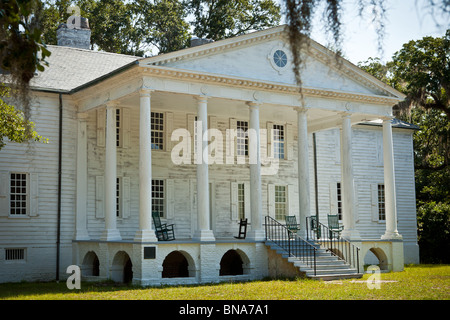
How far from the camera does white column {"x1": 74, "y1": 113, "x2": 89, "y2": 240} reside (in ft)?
70.2

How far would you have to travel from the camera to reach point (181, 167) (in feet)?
78.4

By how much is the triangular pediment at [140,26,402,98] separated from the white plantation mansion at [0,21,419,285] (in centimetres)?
5

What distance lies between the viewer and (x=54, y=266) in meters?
21.2

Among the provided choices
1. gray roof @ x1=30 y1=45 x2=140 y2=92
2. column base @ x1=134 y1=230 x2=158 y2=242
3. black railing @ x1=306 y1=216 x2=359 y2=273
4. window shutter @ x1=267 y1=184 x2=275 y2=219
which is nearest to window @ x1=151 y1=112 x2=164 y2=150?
gray roof @ x1=30 y1=45 x2=140 y2=92

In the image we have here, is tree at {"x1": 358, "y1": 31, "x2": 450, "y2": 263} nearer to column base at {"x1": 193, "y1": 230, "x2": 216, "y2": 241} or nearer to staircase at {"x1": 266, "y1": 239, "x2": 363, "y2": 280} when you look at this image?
staircase at {"x1": 266, "y1": 239, "x2": 363, "y2": 280}

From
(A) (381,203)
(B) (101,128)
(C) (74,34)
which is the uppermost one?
(C) (74,34)

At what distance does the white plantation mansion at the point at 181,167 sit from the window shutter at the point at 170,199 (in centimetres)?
6

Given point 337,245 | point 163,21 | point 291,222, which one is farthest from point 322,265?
point 163,21

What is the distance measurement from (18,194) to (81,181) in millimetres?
2177

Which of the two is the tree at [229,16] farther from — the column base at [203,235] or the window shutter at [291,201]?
the column base at [203,235]

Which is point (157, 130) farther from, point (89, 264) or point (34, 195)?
point (89, 264)

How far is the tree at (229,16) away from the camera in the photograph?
128ft

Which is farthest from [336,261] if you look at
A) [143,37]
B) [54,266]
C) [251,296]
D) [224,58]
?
[143,37]

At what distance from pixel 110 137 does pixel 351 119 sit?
33.9ft
